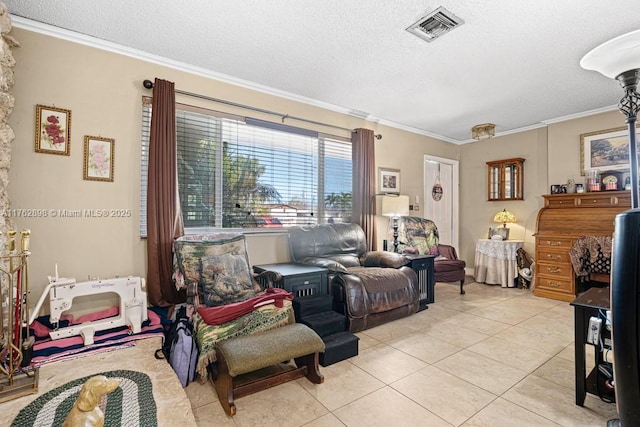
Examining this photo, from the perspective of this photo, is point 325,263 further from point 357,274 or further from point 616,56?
point 616,56

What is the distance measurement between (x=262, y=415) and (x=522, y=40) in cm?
340

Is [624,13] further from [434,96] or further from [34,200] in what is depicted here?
[34,200]

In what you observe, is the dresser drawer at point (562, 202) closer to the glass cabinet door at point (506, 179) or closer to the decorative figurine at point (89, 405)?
the glass cabinet door at point (506, 179)

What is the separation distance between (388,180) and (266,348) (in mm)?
3485

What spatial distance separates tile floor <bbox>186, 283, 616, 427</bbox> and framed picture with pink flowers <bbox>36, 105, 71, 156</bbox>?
7.02ft

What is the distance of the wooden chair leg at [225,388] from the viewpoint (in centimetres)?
175

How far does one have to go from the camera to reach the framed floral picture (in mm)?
2535

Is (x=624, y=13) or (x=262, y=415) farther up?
(x=624, y=13)

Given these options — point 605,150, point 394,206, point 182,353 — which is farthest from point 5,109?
point 605,150

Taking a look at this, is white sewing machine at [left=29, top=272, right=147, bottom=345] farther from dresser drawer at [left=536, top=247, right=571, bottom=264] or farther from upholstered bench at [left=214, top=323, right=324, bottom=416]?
dresser drawer at [left=536, top=247, right=571, bottom=264]

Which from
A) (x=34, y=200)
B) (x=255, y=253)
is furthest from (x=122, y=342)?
(x=255, y=253)

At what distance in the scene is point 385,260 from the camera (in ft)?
11.5

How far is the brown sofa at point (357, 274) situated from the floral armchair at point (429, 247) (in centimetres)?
70

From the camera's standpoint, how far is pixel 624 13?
2211 millimetres
